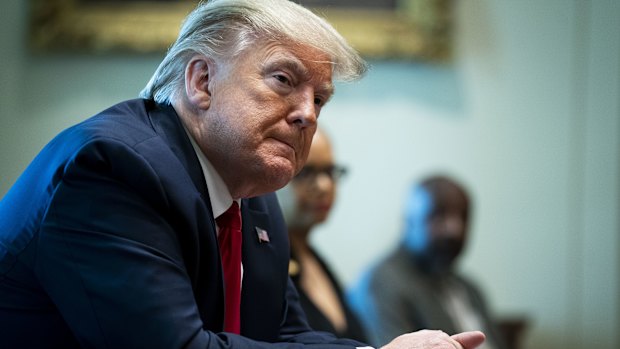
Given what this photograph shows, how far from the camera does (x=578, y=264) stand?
6.38 m

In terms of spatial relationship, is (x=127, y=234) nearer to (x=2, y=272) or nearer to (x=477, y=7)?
(x=2, y=272)

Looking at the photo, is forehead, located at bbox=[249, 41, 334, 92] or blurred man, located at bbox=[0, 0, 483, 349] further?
forehead, located at bbox=[249, 41, 334, 92]

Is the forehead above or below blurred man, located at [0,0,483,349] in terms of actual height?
above

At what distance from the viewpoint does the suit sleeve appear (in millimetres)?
1769

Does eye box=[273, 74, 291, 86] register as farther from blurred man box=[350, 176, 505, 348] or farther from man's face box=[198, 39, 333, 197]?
blurred man box=[350, 176, 505, 348]

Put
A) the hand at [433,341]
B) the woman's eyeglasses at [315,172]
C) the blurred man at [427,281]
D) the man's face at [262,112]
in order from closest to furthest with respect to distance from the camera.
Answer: the hand at [433,341] < the man's face at [262,112] < the woman's eyeglasses at [315,172] < the blurred man at [427,281]

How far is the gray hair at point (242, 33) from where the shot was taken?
83.2 inches

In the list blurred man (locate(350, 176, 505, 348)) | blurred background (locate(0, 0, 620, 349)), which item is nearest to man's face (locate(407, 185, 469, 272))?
blurred man (locate(350, 176, 505, 348))

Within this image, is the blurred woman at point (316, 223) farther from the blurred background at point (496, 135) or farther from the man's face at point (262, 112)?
the blurred background at point (496, 135)

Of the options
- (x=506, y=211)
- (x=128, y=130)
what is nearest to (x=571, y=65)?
(x=506, y=211)

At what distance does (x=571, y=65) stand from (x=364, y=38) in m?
1.54

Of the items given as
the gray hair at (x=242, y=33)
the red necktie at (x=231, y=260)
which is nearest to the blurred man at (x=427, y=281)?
the red necktie at (x=231, y=260)

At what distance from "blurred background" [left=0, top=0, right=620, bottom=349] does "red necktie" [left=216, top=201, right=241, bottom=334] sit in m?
A: 3.55

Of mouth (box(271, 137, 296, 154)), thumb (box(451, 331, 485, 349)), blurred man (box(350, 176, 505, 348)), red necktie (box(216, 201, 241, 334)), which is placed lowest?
blurred man (box(350, 176, 505, 348))
